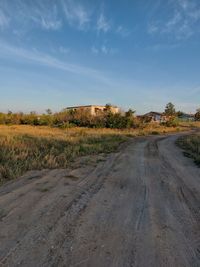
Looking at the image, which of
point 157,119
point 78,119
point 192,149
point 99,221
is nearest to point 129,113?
point 78,119

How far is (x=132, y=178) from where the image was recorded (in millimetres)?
7387

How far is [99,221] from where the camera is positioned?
4254mm

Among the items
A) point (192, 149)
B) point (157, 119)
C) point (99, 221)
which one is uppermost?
point (157, 119)

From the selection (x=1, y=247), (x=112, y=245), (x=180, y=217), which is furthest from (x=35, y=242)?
(x=180, y=217)

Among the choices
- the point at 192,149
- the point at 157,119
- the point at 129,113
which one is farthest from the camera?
the point at 157,119

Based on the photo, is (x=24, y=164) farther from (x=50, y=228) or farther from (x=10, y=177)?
(x=50, y=228)

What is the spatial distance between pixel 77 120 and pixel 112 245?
122 ft

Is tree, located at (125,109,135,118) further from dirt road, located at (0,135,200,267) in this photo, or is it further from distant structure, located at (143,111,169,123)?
dirt road, located at (0,135,200,267)

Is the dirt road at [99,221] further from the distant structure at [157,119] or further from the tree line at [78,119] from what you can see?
the distant structure at [157,119]

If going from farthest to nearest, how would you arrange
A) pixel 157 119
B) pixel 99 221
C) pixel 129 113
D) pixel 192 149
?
pixel 157 119 → pixel 129 113 → pixel 192 149 → pixel 99 221

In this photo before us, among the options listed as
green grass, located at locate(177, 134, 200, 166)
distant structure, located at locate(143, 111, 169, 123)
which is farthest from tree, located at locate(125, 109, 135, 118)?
green grass, located at locate(177, 134, 200, 166)

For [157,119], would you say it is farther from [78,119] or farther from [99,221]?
[99,221]

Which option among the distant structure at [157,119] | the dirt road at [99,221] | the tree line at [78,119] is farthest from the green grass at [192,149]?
the distant structure at [157,119]

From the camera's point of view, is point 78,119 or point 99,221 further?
point 78,119
